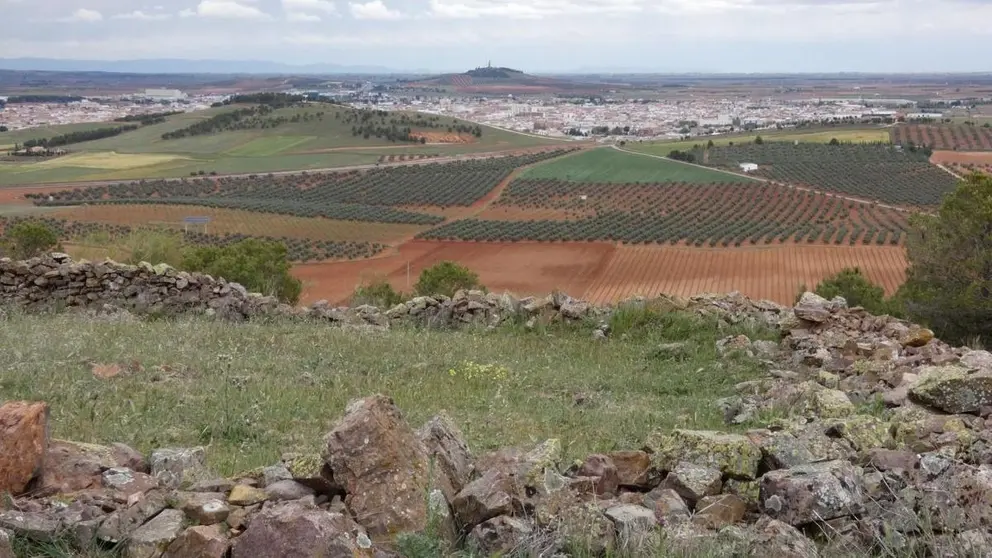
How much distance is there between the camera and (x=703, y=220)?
65.0 metres

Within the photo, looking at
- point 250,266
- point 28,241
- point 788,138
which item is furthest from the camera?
point 788,138

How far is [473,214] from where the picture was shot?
71125 mm

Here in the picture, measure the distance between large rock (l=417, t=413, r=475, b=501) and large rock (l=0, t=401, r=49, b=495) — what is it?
7.13ft

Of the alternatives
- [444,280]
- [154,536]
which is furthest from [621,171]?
[154,536]

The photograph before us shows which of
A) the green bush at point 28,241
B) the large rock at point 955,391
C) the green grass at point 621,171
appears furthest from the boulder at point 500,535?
the green grass at point 621,171

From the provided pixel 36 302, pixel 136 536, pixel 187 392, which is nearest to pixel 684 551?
pixel 136 536

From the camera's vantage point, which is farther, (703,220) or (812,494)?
(703,220)

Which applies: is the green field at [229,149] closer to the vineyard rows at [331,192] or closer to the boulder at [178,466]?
the vineyard rows at [331,192]

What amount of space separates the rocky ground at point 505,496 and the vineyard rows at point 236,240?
46.6 m

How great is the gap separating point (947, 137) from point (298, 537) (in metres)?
138

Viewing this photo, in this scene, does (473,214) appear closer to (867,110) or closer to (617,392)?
(617,392)

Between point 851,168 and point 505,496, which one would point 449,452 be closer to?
point 505,496

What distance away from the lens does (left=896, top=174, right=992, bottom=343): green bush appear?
58.1ft

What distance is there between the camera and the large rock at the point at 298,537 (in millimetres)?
3330
